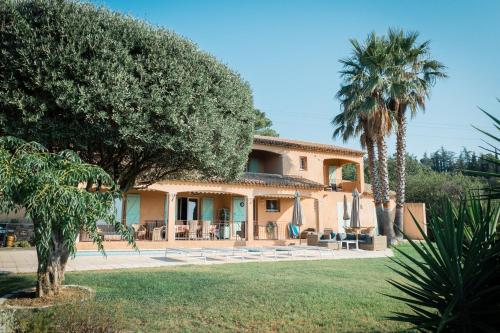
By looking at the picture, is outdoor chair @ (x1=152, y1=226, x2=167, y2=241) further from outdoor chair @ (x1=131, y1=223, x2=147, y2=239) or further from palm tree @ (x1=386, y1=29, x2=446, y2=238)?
palm tree @ (x1=386, y1=29, x2=446, y2=238)

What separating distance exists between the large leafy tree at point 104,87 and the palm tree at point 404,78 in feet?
58.6

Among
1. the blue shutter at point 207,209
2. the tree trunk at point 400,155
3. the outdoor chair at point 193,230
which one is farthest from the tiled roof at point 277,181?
the tree trunk at point 400,155

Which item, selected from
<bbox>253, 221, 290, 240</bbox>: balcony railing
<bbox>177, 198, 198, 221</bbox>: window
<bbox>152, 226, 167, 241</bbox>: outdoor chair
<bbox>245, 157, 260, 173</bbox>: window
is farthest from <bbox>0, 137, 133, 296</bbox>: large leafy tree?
<bbox>245, 157, 260, 173</bbox>: window

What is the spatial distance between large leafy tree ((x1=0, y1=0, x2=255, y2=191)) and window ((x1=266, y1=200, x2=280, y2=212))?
1825cm

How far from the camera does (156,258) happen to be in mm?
15617

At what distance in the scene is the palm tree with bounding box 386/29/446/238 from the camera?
23087 millimetres

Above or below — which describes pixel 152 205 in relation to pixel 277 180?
below

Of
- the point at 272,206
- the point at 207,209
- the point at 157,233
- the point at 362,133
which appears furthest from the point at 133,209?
the point at 362,133

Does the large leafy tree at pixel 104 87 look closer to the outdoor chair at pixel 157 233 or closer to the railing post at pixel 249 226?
the outdoor chair at pixel 157 233

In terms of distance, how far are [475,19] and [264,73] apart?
8367mm

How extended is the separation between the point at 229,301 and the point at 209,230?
1529cm

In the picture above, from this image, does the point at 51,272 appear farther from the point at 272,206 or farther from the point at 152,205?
the point at 272,206

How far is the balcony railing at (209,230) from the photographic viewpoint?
2203 cm

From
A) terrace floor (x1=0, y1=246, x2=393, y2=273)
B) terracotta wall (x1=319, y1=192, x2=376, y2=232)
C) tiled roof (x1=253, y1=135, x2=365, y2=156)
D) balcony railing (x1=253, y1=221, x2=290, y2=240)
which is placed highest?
tiled roof (x1=253, y1=135, x2=365, y2=156)
